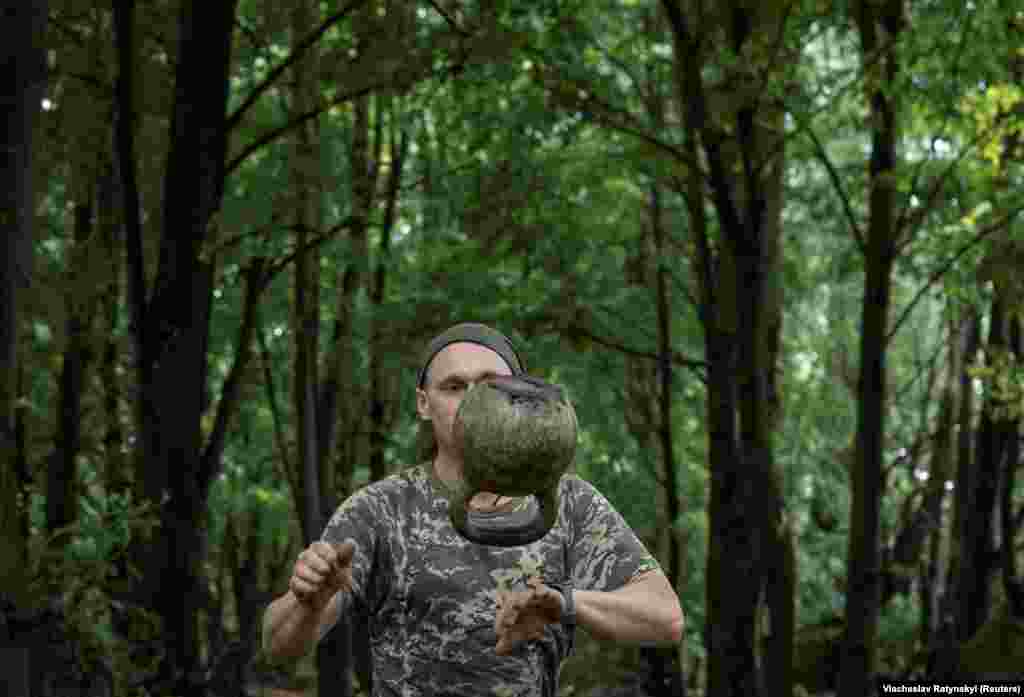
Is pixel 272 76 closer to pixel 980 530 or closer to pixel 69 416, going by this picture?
pixel 69 416

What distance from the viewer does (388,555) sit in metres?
3.39

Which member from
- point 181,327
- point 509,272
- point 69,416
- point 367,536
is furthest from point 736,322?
point 367,536

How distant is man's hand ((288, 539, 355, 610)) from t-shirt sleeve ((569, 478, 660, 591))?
2.09ft

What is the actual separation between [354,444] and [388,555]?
18.6m

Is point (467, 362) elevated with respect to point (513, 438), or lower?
elevated

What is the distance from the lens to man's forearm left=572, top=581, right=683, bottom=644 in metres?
3.00

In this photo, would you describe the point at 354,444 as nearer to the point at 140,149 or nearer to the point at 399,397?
the point at 399,397

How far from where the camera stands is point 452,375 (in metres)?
3.18

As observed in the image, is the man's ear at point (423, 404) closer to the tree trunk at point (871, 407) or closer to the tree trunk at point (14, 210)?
the tree trunk at point (14, 210)

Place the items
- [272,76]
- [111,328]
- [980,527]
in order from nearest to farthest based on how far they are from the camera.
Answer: [272,76]
[111,328]
[980,527]

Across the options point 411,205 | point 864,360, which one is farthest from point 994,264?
point 411,205

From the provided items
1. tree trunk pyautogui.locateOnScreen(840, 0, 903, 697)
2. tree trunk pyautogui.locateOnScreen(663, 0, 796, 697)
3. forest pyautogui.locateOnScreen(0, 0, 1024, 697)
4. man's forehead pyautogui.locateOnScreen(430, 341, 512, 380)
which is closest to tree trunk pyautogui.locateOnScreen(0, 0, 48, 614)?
forest pyautogui.locateOnScreen(0, 0, 1024, 697)

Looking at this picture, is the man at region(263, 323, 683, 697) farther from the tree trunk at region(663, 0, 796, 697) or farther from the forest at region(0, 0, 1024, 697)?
the tree trunk at region(663, 0, 796, 697)

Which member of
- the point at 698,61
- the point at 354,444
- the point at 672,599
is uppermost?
the point at 698,61
